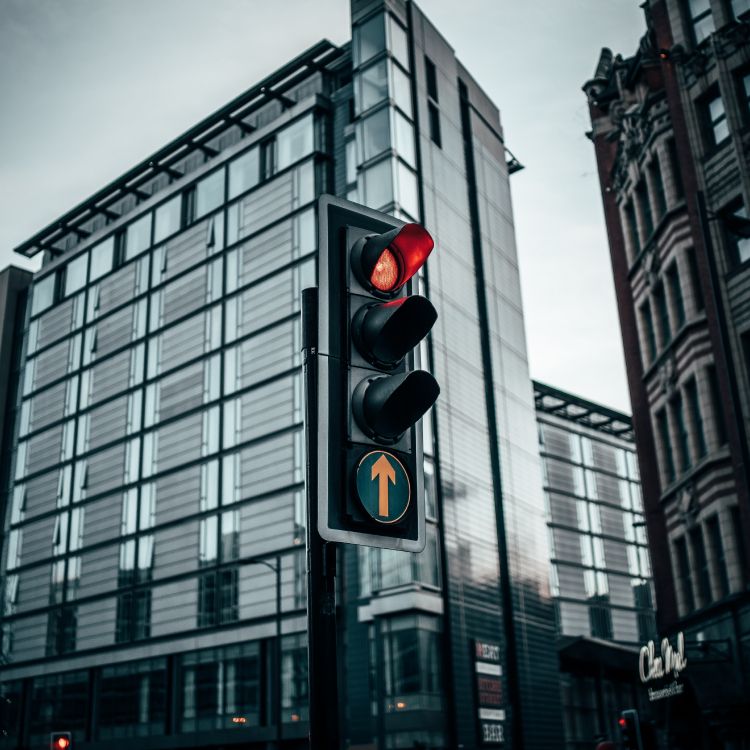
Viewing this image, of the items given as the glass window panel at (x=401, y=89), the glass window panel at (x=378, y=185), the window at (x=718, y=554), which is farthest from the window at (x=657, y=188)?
the glass window panel at (x=401, y=89)

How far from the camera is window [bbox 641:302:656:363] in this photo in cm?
3600

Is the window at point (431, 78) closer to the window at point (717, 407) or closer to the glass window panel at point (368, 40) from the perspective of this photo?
the glass window panel at point (368, 40)

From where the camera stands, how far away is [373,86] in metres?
63.3

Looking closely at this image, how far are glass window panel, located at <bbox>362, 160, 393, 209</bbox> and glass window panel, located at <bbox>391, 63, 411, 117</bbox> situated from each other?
5.03 m

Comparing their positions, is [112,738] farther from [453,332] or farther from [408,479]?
[408,479]

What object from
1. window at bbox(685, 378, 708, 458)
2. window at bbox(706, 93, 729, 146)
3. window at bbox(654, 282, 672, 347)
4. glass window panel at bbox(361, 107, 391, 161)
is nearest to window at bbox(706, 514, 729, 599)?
window at bbox(685, 378, 708, 458)

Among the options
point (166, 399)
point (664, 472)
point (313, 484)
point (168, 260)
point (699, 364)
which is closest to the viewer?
point (313, 484)

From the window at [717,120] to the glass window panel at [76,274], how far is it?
6097 centimetres

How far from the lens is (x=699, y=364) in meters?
30.6

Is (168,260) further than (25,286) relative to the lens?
No

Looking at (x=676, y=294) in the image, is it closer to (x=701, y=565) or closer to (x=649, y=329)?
(x=649, y=329)

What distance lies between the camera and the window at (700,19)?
3325cm

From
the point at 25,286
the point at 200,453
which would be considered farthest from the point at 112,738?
the point at 25,286

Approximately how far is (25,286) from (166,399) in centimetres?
2940
